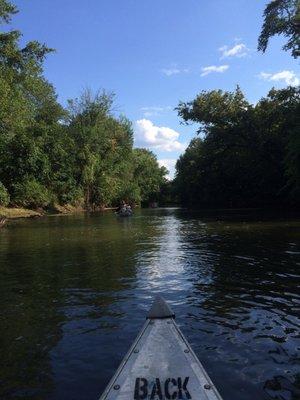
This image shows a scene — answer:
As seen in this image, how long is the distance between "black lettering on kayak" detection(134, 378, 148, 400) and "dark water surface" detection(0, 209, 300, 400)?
112 cm

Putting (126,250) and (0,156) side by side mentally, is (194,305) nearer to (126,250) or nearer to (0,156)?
(126,250)

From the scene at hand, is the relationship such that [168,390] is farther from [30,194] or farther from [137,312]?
[30,194]

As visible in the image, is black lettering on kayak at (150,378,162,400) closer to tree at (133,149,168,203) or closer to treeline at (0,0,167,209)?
treeline at (0,0,167,209)

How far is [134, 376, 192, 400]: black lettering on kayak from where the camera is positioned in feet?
14.8

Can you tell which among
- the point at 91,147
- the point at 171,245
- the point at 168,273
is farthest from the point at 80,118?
the point at 168,273

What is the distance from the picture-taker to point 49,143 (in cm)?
5638

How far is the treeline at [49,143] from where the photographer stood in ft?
118

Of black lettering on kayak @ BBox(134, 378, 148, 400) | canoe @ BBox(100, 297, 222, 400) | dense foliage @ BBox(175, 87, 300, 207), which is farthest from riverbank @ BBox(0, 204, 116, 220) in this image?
black lettering on kayak @ BBox(134, 378, 148, 400)

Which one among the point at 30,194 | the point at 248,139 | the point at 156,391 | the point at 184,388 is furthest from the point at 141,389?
the point at 248,139

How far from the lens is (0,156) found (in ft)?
159

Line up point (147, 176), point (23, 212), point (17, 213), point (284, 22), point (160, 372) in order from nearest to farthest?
point (160, 372), point (284, 22), point (17, 213), point (23, 212), point (147, 176)

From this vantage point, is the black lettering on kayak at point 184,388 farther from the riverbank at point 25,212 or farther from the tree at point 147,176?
the tree at point 147,176

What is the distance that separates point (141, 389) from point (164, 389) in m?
0.24

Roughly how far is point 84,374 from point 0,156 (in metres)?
45.4
